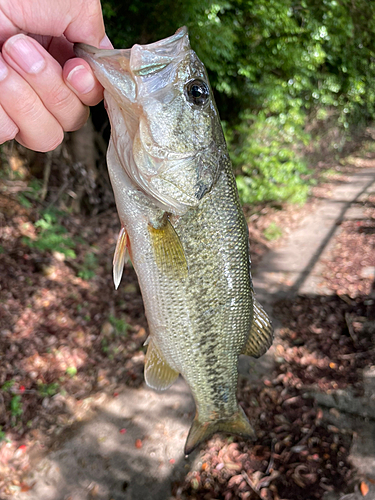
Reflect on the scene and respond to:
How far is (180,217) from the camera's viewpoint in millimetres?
1714

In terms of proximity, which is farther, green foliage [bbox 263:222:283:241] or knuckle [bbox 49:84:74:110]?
green foliage [bbox 263:222:283:241]

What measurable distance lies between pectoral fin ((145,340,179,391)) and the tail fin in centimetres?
39

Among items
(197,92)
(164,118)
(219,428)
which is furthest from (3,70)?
(219,428)

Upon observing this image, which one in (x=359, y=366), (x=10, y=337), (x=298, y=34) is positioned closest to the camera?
(x=10, y=337)

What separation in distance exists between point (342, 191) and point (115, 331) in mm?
8354

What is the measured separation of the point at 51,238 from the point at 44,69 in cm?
411

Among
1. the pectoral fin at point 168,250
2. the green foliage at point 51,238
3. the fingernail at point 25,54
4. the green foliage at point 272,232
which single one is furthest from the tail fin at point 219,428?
the green foliage at point 272,232

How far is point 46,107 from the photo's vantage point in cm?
151

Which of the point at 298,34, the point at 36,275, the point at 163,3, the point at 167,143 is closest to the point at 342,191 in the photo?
the point at 298,34

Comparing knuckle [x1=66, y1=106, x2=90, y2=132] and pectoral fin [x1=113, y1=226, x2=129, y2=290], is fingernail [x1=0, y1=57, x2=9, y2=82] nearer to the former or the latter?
knuckle [x1=66, y1=106, x2=90, y2=132]

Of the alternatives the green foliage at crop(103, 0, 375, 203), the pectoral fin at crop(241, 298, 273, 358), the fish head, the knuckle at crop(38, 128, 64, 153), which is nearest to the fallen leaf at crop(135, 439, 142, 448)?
the pectoral fin at crop(241, 298, 273, 358)

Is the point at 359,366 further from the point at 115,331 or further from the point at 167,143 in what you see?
the point at 167,143

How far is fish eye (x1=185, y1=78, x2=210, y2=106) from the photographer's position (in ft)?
5.04

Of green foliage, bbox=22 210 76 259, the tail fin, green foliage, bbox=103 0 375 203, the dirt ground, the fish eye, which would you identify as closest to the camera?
the fish eye
